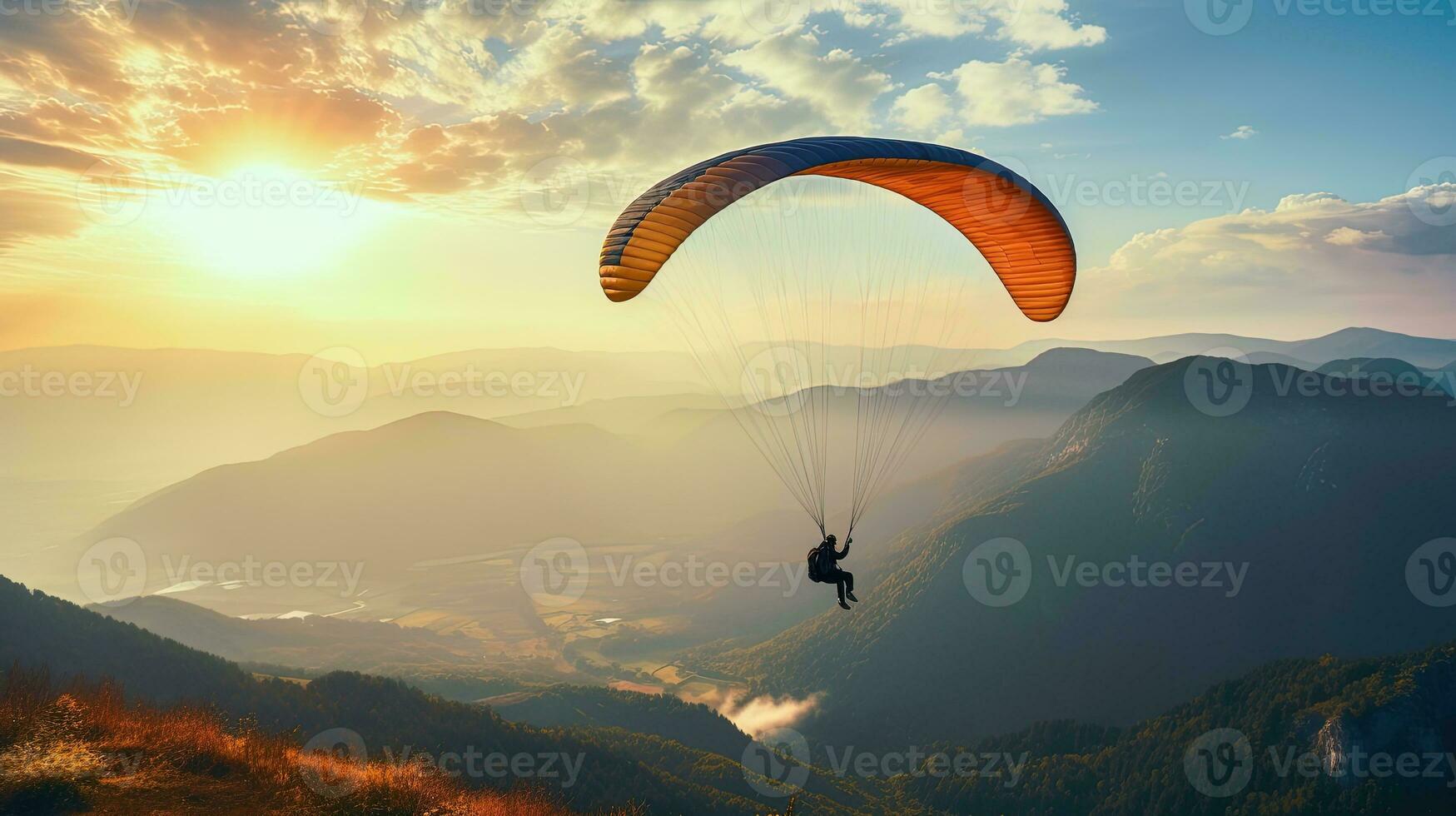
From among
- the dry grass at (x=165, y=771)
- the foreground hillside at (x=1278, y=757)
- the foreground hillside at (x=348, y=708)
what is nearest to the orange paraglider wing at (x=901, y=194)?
the dry grass at (x=165, y=771)

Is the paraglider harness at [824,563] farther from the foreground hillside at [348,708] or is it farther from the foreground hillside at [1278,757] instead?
the foreground hillside at [1278,757]

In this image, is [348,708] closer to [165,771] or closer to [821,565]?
[165,771]

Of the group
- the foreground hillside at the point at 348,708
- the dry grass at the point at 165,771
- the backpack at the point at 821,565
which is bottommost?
the foreground hillside at the point at 348,708

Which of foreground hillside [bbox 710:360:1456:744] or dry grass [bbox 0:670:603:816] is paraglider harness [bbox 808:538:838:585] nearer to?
dry grass [bbox 0:670:603:816]

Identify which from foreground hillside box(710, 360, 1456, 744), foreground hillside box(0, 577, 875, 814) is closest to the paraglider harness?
foreground hillside box(0, 577, 875, 814)

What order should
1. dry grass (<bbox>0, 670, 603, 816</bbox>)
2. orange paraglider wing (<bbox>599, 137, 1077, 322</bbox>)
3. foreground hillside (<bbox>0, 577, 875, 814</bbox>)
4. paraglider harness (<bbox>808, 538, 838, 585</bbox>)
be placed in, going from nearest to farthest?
dry grass (<bbox>0, 670, 603, 816</bbox>), orange paraglider wing (<bbox>599, 137, 1077, 322</bbox>), paraglider harness (<bbox>808, 538, 838, 585</bbox>), foreground hillside (<bbox>0, 577, 875, 814</bbox>)

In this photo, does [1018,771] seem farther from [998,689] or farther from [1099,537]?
[1099,537]
